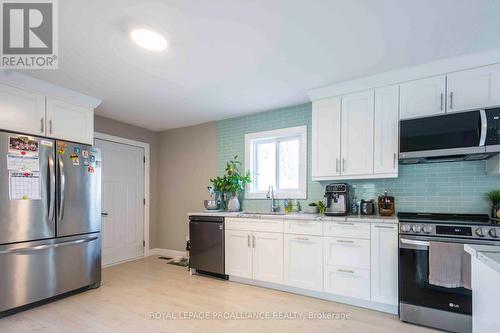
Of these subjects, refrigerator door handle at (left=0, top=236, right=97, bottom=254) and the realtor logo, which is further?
refrigerator door handle at (left=0, top=236, right=97, bottom=254)

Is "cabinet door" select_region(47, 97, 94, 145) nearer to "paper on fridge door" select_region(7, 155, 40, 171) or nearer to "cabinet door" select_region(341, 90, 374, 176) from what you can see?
"paper on fridge door" select_region(7, 155, 40, 171)

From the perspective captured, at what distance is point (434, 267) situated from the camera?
2271 millimetres

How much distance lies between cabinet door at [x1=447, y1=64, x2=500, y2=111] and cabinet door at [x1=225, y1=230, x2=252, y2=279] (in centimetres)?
269

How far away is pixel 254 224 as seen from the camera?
3.44 meters

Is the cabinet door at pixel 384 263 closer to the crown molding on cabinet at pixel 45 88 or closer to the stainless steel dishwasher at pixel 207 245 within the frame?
the stainless steel dishwasher at pixel 207 245

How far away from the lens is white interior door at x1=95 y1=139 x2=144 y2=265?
434 centimetres

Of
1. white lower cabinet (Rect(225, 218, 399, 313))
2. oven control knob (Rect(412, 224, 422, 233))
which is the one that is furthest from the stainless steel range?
white lower cabinet (Rect(225, 218, 399, 313))

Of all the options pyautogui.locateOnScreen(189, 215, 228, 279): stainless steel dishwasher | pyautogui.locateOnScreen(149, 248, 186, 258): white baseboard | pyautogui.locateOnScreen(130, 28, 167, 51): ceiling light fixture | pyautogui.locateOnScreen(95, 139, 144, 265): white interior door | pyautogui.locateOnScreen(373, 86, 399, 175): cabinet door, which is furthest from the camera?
pyautogui.locateOnScreen(149, 248, 186, 258): white baseboard

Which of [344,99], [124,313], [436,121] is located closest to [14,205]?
[124,313]

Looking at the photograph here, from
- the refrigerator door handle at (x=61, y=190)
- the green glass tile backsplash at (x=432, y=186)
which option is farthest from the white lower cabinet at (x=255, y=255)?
the refrigerator door handle at (x=61, y=190)

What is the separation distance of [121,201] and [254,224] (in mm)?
2561

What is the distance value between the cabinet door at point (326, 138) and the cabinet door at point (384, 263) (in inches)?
32.5

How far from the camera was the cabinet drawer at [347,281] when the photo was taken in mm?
2688

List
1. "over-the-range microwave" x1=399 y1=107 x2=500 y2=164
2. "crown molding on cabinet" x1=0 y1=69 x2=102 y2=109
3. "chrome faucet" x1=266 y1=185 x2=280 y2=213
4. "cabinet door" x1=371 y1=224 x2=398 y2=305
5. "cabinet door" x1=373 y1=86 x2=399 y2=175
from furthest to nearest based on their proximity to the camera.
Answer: "chrome faucet" x1=266 y1=185 x2=280 y2=213
"cabinet door" x1=373 y1=86 x2=399 y2=175
"crown molding on cabinet" x1=0 y1=69 x2=102 y2=109
"cabinet door" x1=371 y1=224 x2=398 y2=305
"over-the-range microwave" x1=399 y1=107 x2=500 y2=164
